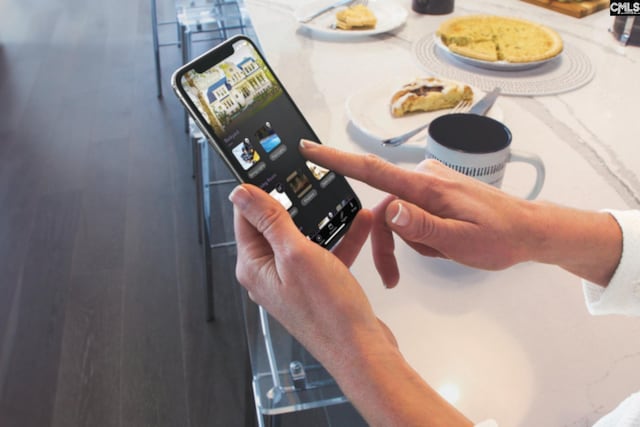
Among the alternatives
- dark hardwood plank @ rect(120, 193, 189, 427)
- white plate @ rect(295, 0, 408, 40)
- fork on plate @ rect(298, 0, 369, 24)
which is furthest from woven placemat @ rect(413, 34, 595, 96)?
dark hardwood plank @ rect(120, 193, 189, 427)

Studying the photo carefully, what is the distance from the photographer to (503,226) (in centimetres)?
60

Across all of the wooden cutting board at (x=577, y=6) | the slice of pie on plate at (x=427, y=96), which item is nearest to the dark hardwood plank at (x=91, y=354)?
the slice of pie on plate at (x=427, y=96)

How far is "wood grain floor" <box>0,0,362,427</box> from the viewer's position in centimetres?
143

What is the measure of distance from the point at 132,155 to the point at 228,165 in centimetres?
185

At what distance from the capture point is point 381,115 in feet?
3.31

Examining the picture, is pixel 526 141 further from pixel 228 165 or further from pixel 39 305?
pixel 39 305

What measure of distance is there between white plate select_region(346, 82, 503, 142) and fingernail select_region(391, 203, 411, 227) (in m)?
0.38

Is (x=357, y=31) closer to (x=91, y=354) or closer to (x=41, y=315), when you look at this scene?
(x=91, y=354)

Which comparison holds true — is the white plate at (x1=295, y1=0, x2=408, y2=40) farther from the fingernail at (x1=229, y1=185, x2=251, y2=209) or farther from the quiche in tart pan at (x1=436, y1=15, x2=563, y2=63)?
the fingernail at (x1=229, y1=185, x2=251, y2=209)

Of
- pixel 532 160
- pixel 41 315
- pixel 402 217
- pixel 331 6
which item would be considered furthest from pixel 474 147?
pixel 41 315

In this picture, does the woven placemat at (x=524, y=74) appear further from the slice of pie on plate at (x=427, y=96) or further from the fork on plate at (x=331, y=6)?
the fork on plate at (x=331, y=6)

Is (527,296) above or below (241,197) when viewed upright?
below

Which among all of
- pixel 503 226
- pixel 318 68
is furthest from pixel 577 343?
pixel 318 68

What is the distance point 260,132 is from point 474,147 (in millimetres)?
261
